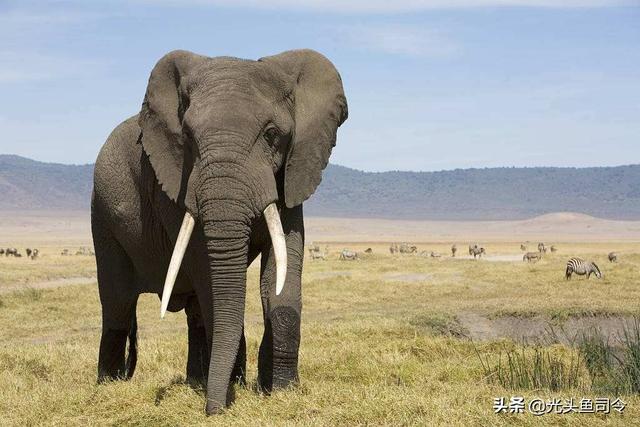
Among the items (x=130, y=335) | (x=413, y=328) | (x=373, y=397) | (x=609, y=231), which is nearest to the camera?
(x=373, y=397)

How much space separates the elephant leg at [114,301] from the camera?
9.70 metres

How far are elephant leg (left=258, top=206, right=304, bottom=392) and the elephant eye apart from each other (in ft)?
2.09

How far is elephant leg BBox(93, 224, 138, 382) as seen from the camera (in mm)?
9695

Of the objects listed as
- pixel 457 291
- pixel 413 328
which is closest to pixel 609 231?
pixel 457 291

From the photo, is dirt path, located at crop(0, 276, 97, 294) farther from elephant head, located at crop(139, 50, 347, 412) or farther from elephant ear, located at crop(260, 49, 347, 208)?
elephant ear, located at crop(260, 49, 347, 208)

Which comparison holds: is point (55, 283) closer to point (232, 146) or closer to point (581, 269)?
point (581, 269)

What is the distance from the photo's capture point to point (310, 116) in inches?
313

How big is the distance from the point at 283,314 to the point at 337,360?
3.65 meters

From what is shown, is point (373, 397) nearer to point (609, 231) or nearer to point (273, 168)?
point (273, 168)

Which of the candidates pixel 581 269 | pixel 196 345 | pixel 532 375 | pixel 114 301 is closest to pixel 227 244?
pixel 196 345

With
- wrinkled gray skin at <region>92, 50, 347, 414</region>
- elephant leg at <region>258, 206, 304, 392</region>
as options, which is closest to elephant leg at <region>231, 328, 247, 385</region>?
wrinkled gray skin at <region>92, 50, 347, 414</region>

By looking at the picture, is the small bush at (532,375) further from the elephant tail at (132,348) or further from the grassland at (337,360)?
the elephant tail at (132,348)

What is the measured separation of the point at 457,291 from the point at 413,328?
1108 cm

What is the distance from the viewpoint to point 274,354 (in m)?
7.61
